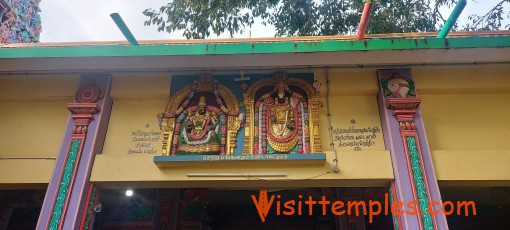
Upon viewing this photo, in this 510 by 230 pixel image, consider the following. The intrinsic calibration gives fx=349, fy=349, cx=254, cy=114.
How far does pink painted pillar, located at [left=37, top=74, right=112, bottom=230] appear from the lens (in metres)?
4.01

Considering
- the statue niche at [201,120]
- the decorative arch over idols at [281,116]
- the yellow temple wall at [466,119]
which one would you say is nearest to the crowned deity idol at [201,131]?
the statue niche at [201,120]

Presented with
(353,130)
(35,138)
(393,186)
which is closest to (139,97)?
(35,138)

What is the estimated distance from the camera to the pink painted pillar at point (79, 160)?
158 inches

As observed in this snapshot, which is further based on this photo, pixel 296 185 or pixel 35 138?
pixel 35 138

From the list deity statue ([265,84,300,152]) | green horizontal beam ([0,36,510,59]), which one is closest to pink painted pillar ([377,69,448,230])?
green horizontal beam ([0,36,510,59])

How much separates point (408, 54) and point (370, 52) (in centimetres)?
48

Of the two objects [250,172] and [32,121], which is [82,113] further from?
[250,172]

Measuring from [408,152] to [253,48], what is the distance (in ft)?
7.16

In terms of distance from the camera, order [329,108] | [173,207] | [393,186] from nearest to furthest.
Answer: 1. [393,186]
2. [329,108]
3. [173,207]

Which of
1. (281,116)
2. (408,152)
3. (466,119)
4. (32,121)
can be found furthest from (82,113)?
(466,119)

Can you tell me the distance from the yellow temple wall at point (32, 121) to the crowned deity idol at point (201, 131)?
1698 mm

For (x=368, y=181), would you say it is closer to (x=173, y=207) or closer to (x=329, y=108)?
(x=329, y=108)

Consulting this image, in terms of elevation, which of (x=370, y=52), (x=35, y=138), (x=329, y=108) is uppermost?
(x=370, y=52)

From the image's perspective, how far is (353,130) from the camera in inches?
173
